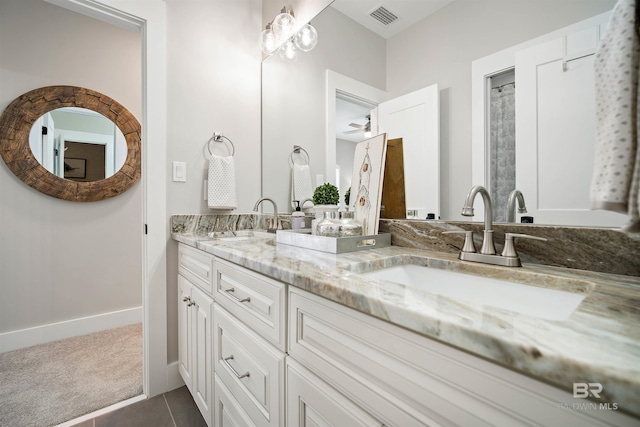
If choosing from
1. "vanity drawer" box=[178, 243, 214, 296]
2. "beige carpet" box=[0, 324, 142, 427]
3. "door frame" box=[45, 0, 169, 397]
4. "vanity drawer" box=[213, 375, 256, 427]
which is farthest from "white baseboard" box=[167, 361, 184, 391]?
"vanity drawer" box=[213, 375, 256, 427]

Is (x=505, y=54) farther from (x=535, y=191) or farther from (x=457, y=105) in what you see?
(x=535, y=191)

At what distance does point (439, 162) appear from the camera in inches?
41.6

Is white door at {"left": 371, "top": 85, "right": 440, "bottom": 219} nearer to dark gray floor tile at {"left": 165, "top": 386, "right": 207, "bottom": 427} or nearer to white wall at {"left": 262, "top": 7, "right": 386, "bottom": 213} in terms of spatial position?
white wall at {"left": 262, "top": 7, "right": 386, "bottom": 213}

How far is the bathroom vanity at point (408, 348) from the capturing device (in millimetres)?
308

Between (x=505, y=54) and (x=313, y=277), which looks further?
(x=505, y=54)

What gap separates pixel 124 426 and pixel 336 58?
6.90 ft

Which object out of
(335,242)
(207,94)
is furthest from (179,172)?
(335,242)

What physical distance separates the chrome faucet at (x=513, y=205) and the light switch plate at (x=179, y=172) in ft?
5.31

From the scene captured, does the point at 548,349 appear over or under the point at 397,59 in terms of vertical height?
under

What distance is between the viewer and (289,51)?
73.6 inches

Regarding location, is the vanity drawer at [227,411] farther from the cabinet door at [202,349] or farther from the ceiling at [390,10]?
the ceiling at [390,10]

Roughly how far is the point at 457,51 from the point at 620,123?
30.4 inches

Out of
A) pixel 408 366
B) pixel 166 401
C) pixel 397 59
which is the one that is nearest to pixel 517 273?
pixel 408 366

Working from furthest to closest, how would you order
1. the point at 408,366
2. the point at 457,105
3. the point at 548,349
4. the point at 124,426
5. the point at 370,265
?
1. the point at 124,426
2. the point at 457,105
3. the point at 370,265
4. the point at 408,366
5. the point at 548,349
